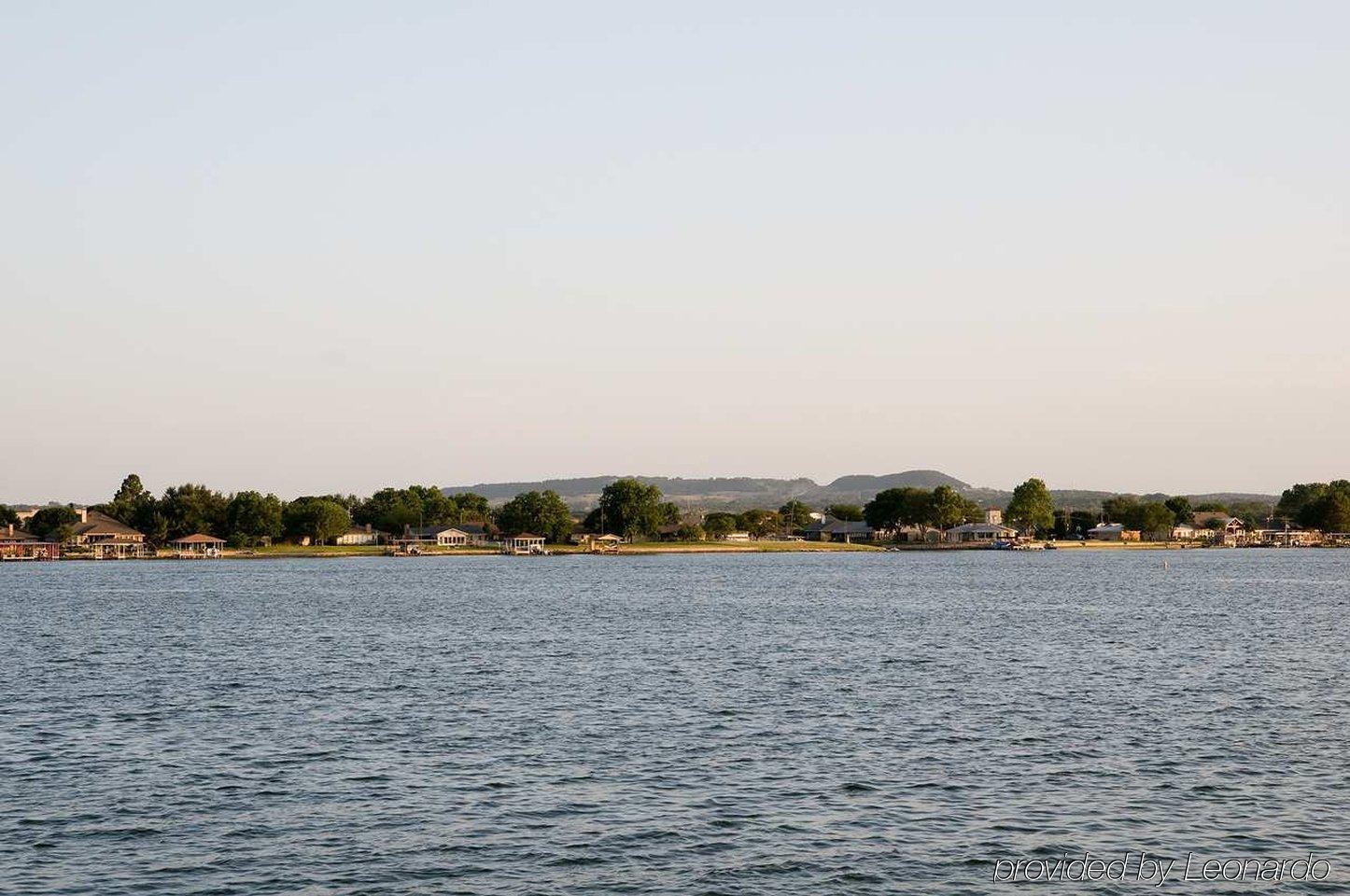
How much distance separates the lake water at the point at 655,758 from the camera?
31.3 metres

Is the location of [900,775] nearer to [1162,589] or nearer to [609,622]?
[609,622]

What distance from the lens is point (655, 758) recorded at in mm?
43094

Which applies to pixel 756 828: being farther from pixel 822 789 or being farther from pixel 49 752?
pixel 49 752

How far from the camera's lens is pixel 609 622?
103062mm

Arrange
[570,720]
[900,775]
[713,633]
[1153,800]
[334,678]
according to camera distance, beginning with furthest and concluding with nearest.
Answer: [713,633]
[334,678]
[570,720]
[900,775]
[1153,800]

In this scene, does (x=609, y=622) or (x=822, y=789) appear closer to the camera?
(x=822, y=789)

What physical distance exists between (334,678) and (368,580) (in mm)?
123713

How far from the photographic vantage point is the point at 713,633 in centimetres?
9169

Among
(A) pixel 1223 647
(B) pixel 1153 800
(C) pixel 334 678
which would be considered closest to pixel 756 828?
(B) pixel 1153 800

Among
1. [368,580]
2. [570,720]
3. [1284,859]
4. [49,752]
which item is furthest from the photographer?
[368,580]

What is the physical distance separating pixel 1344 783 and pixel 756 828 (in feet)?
55.8

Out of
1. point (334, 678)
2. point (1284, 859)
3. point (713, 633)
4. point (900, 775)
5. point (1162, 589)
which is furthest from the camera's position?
point (1162, 589)

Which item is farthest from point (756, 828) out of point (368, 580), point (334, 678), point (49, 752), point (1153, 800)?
point (368, 580)

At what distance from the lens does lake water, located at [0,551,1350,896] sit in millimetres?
31266
